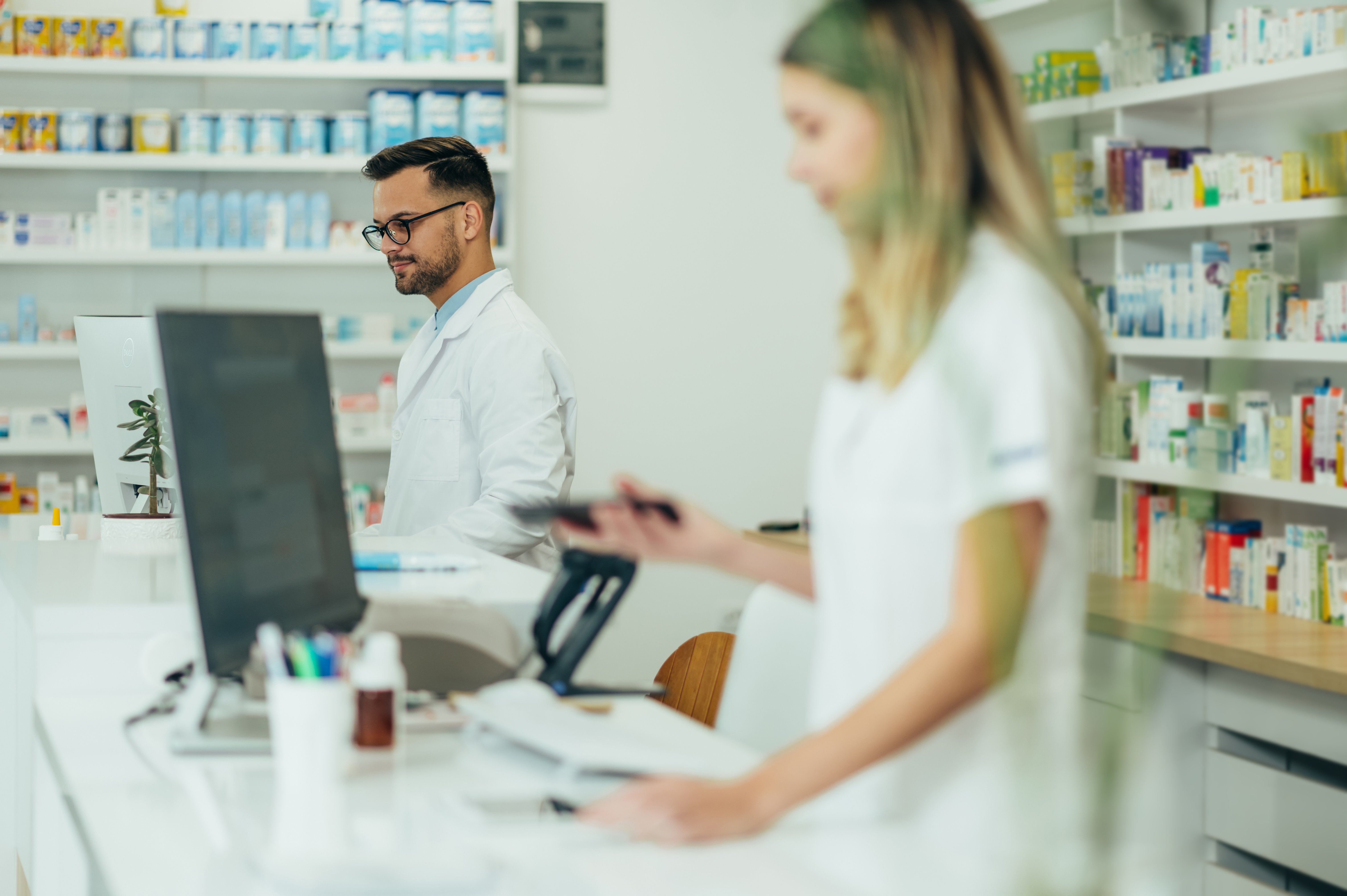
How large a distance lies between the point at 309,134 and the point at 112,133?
64 centimetres

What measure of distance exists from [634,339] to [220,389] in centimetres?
382

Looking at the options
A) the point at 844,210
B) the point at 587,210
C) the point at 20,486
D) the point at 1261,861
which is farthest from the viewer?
the point at 587,210

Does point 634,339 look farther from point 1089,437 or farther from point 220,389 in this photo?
point 1089,437

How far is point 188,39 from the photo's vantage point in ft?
14.4

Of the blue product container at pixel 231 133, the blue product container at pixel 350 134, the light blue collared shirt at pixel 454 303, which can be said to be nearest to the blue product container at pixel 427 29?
the blue product container at pixel 350 134

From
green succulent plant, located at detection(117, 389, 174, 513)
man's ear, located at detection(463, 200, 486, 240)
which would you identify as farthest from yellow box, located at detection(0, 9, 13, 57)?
green succulent plant, located at detection(117, 389, 174, 513)

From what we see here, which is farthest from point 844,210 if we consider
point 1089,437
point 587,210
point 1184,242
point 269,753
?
point 587,210

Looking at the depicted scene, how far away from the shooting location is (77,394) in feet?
14.8

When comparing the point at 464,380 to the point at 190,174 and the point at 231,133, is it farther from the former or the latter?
the point at 190,174

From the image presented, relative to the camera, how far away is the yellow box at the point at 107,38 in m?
4.34

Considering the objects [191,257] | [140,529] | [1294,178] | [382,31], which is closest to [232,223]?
[191,257]

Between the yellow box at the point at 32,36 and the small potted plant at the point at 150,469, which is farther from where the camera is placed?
the yellow box at the point at 32,36

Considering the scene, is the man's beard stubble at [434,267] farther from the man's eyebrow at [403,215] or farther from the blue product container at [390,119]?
the blue product container at [390,119]

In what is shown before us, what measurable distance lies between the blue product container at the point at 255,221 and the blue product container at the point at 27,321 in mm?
748
